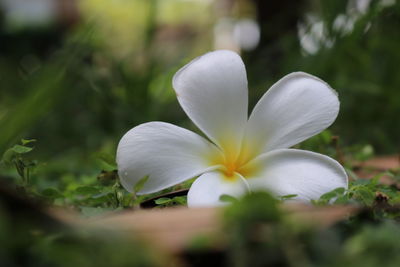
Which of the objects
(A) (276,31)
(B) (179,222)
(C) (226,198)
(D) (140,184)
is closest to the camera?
(B) (179,222)

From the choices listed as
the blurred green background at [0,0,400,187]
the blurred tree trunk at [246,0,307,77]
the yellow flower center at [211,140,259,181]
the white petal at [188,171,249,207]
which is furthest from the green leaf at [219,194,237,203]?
the blurred tree trunk at [246,0,307,77]

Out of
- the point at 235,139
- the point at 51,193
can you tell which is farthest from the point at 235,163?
the point at 51,193

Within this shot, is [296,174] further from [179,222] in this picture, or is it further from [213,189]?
[179,222]

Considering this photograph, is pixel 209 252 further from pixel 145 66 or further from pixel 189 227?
pixel 145 66

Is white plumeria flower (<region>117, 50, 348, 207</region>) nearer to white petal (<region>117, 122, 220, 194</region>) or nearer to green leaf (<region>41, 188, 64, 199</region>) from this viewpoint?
white petal (<region>117, 122, 220, 194</region>)

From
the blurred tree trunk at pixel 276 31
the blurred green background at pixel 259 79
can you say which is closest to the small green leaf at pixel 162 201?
the blurred green background at pixel 259 79

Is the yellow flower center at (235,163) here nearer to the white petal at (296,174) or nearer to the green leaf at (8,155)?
the white petal at (296,174)
